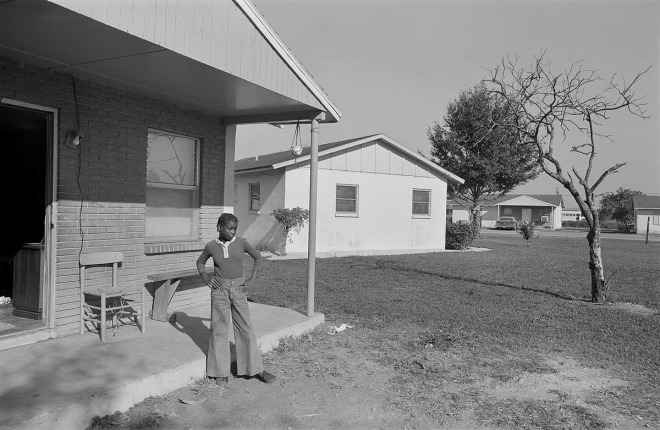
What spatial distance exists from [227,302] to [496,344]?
3636mm

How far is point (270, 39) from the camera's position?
5852 millimetres

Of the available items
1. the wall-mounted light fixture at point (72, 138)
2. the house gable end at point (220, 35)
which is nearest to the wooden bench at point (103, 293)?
the wall-mounted light fixture at point (72, 138)

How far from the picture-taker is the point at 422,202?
21.3 m

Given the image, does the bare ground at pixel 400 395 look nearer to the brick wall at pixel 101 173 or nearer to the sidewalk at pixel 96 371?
the sidewalk at pixel 96 371

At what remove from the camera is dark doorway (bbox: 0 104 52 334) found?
5.84 metres

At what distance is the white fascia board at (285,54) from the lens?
18.0 ft

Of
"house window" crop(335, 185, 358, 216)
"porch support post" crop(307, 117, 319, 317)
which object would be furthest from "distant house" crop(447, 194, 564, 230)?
"porch support post" crop(307, 117, 319, 317)

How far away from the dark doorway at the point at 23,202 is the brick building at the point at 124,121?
2 cm

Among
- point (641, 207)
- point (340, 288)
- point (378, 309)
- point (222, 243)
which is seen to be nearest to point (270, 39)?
point (222, 243)

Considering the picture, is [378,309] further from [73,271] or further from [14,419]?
[14,419]

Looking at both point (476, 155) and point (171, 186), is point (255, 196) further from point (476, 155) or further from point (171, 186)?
point (476, 155)

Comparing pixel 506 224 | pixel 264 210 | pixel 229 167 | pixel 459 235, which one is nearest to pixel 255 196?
pixel 264 210

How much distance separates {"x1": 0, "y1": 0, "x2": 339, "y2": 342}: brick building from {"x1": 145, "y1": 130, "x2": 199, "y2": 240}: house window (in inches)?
0.7

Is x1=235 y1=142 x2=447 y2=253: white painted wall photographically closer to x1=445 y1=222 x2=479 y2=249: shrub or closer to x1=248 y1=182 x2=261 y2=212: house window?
x1=248 y1=182 x2=261 y2=212: house window
